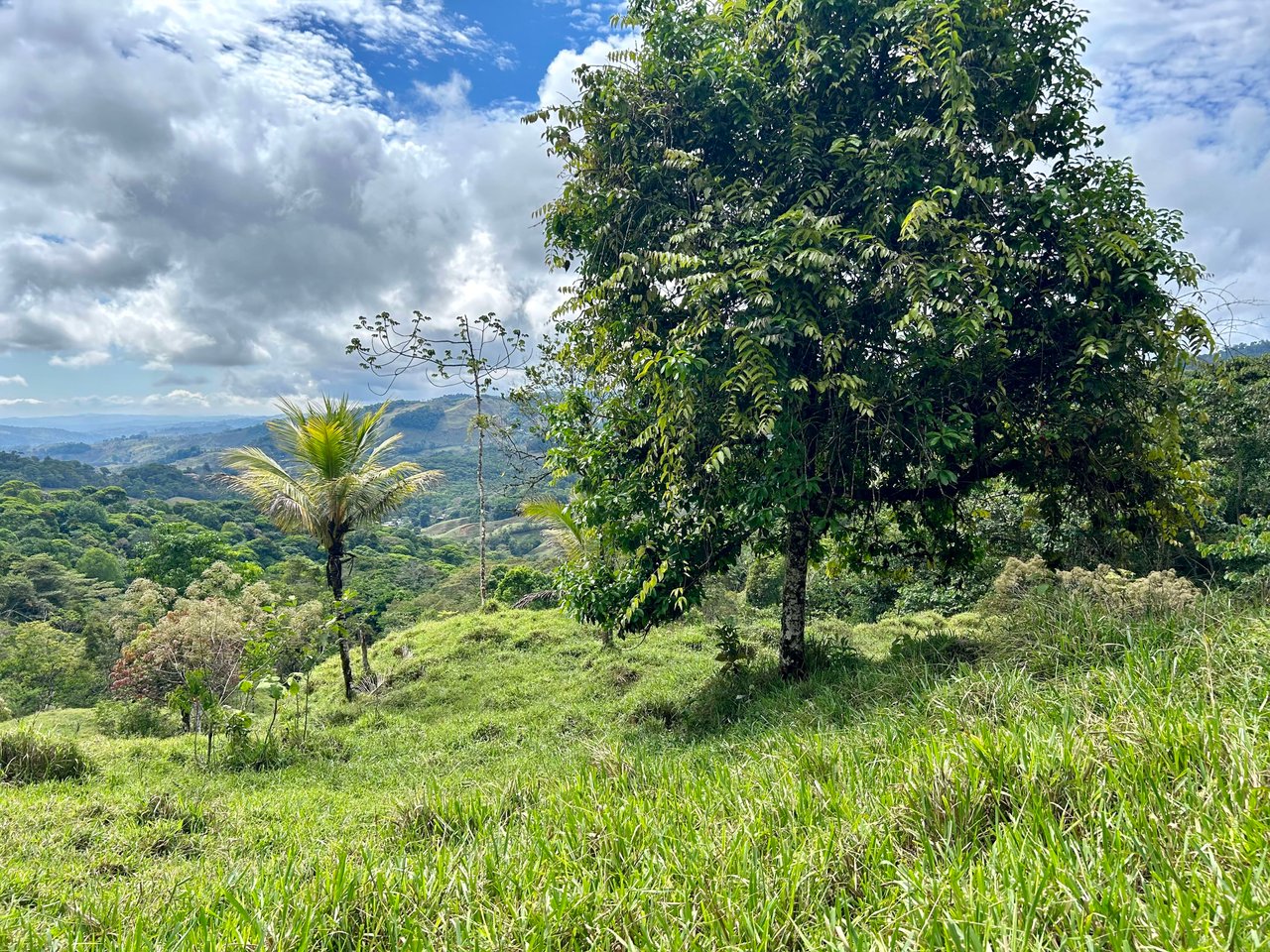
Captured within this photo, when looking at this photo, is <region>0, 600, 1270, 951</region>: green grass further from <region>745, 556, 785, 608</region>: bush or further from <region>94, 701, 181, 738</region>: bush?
<region>745, 556, 785, 608</region>: bush

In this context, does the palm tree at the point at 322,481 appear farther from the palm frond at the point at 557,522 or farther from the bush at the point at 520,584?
the bush at the point at 520,584

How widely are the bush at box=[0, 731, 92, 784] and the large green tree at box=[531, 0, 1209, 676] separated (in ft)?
20.4

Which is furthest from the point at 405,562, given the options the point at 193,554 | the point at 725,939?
the point at 725,939

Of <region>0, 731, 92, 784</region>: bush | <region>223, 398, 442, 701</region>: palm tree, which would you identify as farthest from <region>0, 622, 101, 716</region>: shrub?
<region>0, 731, 92, 784</region>: bush

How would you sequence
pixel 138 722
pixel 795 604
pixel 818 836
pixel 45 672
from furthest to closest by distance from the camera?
pixel 45 672
pixel 138 722
pixel 795 604
pixel 818 836

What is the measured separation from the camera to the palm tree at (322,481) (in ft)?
39.9

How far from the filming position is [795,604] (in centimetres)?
706

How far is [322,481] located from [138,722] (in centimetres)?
596

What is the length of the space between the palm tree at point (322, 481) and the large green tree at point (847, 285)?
7.75 m

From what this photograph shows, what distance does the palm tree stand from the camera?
12156 millimetres

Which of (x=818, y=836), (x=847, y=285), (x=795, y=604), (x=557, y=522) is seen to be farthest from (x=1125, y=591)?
(x=557, y=522)

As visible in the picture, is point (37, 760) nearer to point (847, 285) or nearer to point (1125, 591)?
point (847, 285)

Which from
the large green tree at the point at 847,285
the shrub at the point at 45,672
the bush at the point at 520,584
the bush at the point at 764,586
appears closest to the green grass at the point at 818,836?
the large green tree at the point at 847,285

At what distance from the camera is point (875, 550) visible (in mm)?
→ 7066
